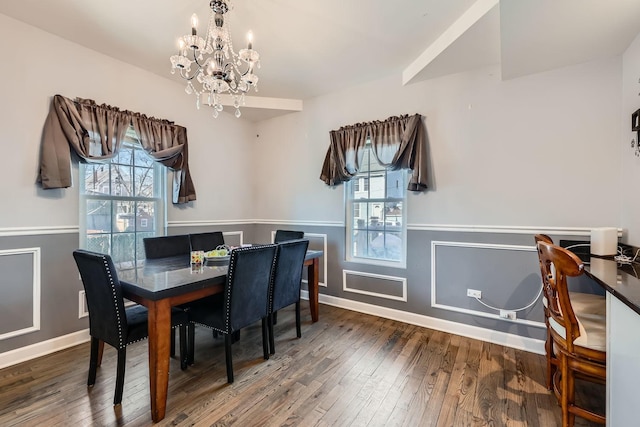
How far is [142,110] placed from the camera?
304 cm

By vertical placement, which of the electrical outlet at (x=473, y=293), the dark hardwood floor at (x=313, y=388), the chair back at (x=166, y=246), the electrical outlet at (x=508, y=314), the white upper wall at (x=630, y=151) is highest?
the white upper wall at (x=630, y=151)

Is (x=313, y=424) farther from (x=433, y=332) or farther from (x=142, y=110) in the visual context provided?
(x=142, y=110)

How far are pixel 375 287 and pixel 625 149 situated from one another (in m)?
2.41

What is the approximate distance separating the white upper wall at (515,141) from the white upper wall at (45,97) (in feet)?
7.25

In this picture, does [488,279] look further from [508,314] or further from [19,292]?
[19,292]

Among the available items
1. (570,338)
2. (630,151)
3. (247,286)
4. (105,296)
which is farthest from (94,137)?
(630,151)

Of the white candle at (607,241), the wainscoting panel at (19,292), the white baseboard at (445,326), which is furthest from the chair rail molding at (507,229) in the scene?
the wainscoting panel at (19,292)

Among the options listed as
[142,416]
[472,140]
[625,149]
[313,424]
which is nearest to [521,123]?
[472,140]

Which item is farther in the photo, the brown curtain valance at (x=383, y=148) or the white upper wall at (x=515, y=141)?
the brown curtain valance at (x=383, y=148)

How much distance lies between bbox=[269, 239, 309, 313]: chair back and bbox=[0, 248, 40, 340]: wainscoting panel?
6.36 ft

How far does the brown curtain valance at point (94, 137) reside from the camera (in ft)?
7.74

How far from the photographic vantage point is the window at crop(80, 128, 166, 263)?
8.85ft

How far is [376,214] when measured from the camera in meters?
3.39

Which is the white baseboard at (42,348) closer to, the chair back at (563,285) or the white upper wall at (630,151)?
the chair back at (563,285)
